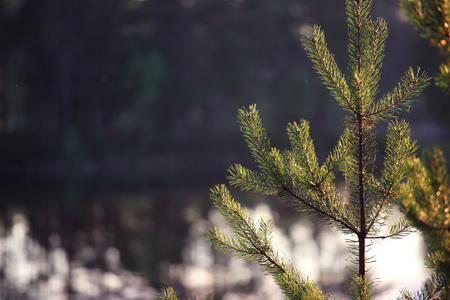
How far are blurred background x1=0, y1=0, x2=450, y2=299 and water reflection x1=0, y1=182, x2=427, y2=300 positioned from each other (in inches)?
3.9

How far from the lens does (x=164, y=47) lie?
33.3m

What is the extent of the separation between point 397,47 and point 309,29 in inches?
1714

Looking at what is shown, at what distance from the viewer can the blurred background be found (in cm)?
1471

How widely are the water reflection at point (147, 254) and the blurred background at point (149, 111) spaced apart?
10 cm

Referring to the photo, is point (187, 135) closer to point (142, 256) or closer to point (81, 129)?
point (81, 129)

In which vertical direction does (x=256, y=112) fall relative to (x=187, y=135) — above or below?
below

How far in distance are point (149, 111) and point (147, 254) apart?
2119 centimetres

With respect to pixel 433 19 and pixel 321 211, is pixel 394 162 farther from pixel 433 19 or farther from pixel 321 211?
pixel 433 19

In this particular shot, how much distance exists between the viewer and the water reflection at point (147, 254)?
9773mm

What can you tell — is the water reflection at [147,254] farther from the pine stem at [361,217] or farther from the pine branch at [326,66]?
the pine branch at [326,66]

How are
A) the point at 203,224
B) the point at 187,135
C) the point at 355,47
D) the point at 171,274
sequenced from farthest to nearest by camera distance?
the point at 187,135
the point at 203,224
the point at 171,274
the point at 355,47

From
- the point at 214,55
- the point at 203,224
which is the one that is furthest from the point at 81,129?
the point at 203,224

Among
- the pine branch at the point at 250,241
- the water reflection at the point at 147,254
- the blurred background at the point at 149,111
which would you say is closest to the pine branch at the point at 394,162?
the pine branch at the point at 250,241

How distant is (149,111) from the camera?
32469 mm
